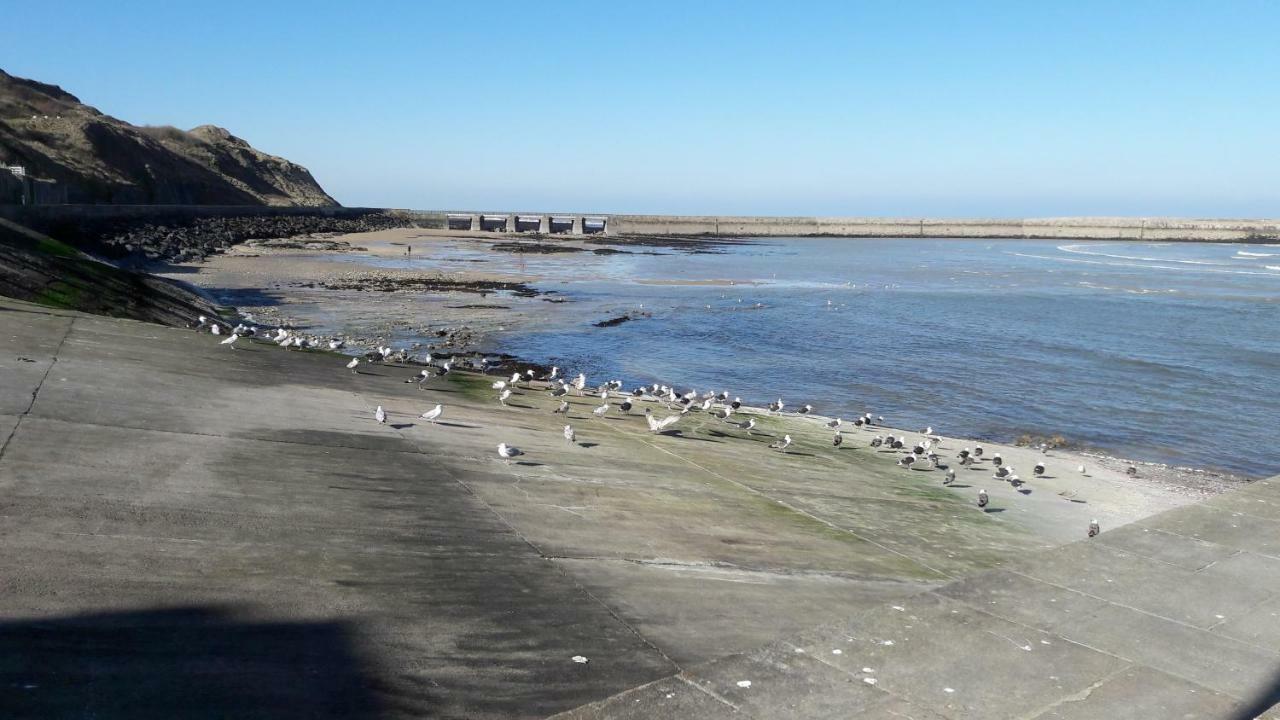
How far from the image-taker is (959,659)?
389cm

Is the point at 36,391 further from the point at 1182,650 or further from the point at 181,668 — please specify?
the point at 1182,650

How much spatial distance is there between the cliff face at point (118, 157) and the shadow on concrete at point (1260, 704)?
65.9 m

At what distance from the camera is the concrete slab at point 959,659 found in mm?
3623

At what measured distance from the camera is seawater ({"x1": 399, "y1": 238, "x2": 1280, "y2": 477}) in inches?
818

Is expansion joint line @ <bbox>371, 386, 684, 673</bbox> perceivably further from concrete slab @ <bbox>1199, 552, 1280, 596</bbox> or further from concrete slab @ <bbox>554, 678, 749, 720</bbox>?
concrete slab @ <bbox>1199, 552, 1280, 596</bbox>

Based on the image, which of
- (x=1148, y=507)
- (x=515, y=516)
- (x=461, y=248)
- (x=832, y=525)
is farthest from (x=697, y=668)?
(x=461, y=248)

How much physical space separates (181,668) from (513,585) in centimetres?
208

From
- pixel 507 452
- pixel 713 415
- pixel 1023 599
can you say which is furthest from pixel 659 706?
pixel 713 415

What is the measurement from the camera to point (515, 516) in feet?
24.7

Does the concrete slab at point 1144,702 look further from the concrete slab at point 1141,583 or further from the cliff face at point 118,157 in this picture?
the cliff face at point 118,157

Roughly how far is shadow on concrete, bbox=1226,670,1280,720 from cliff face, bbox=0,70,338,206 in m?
65.9

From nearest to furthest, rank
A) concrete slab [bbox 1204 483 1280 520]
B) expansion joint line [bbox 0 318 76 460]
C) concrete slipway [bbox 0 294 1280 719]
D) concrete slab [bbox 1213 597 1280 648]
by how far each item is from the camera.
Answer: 1. concrete slipway [bbox 0 294 1280 719]
2. concrete slab [bbox 1213 597 1280 648]
3. concrete slab [bbox 1204 483 1280 520]
4. expansion joint line [bbox 0 318 76 460]

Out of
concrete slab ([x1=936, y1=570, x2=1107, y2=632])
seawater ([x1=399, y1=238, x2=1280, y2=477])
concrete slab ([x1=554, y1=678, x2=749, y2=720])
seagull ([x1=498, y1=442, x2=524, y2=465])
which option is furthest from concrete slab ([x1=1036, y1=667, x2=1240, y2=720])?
seawater ([x1=399, y1=238, x2=1280, y2=477])

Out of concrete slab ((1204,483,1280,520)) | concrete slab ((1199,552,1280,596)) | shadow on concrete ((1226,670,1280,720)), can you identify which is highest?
concrete slab ((1204,483,1280,520))
